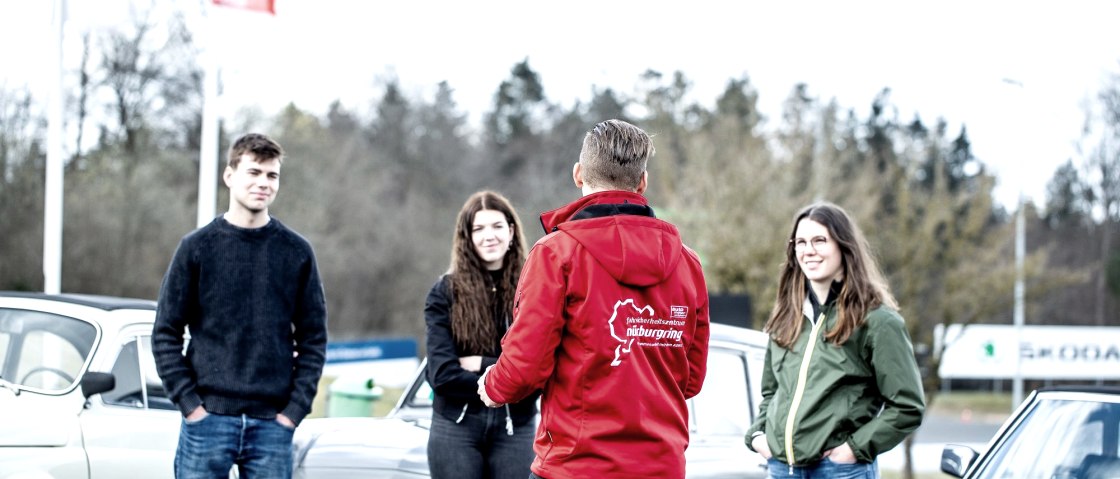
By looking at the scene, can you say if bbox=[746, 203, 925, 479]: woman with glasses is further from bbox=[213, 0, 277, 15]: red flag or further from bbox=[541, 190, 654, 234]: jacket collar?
bbox=[213, 0, 277, 15]: red flag

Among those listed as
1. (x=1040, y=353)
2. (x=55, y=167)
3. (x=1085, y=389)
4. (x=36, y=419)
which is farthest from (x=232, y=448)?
(x=1040, y=353)

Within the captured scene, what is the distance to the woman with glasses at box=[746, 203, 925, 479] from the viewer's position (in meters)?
4.28

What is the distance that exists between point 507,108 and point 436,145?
647cm

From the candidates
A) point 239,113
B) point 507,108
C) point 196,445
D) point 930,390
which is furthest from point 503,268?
point 507,108

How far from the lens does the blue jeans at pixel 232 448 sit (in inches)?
170

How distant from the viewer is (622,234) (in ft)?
10.6

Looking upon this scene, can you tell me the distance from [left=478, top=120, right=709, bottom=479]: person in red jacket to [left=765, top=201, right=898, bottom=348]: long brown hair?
1.32m

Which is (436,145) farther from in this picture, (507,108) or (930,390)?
(930,390)

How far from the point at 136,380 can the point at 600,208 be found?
3476 mm

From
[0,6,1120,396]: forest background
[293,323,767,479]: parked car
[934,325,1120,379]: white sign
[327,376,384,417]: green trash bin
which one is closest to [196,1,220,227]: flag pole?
[327,376,384,417]: green trash bin

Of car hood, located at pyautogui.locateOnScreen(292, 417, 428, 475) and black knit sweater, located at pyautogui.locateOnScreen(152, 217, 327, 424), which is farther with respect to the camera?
car hood, located at pyautogui.locateOnScreen(292, 417, 428, 475)

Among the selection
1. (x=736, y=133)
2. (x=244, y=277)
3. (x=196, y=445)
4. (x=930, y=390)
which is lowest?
(x=930, y=390)

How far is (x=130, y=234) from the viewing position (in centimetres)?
2805

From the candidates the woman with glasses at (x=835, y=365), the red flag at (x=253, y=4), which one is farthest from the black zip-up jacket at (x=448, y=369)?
the red flag at (x=253, y=4)
